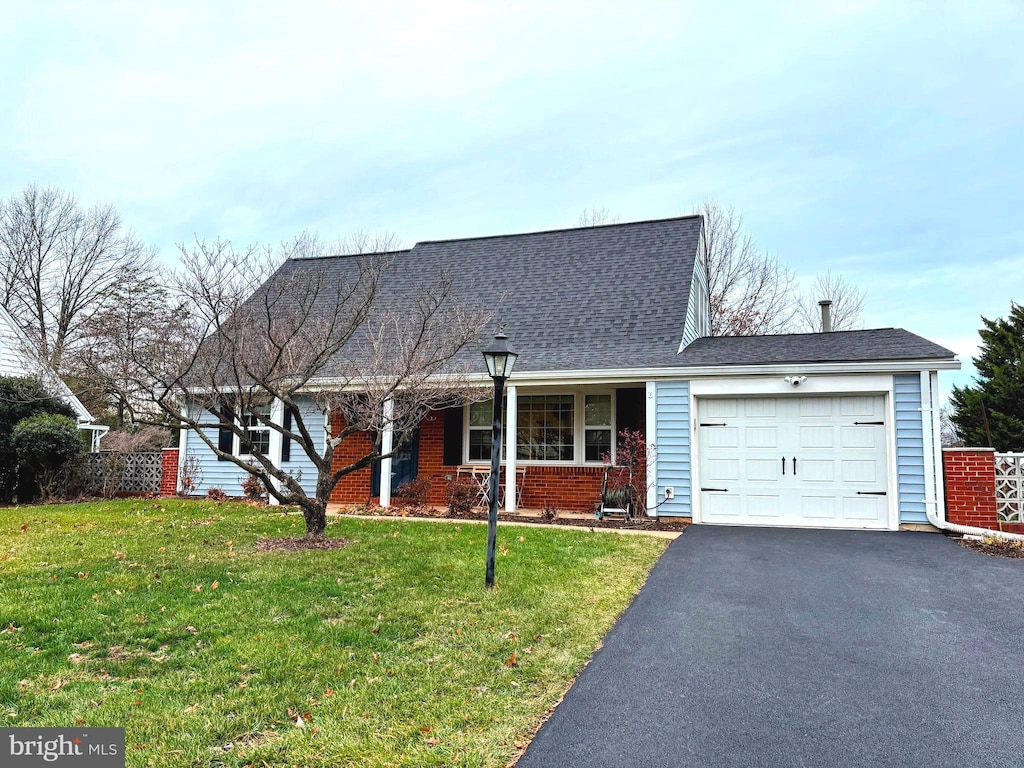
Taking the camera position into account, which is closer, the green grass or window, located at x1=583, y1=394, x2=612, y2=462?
the green grass

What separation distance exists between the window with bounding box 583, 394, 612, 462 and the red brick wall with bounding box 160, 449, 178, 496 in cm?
851

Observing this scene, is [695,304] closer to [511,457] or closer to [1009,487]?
[511,457]

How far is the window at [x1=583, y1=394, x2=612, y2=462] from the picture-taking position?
1186 centimetres

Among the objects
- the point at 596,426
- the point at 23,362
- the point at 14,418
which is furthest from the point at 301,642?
the point at 23,362

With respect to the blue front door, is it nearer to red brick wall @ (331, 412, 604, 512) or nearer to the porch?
the porch

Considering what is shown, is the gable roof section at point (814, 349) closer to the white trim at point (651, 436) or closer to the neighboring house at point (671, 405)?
the neighboring house at point (671, 405)

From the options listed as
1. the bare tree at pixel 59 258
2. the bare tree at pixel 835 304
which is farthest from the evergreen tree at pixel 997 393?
the bare tree at pixel 59 258

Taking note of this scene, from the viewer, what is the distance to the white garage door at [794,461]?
9.43 meters

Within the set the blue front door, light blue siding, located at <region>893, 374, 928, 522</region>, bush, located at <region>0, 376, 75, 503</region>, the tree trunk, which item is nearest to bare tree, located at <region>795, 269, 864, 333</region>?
light blue siding, located at <region>893, 374, 928, 522</region>

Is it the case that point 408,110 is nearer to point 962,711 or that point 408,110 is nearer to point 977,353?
point 962,711

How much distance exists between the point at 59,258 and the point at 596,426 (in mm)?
22664

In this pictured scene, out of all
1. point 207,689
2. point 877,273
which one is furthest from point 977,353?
point 207,689

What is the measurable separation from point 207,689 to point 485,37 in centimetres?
1020

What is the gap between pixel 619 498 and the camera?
10.7 metres
